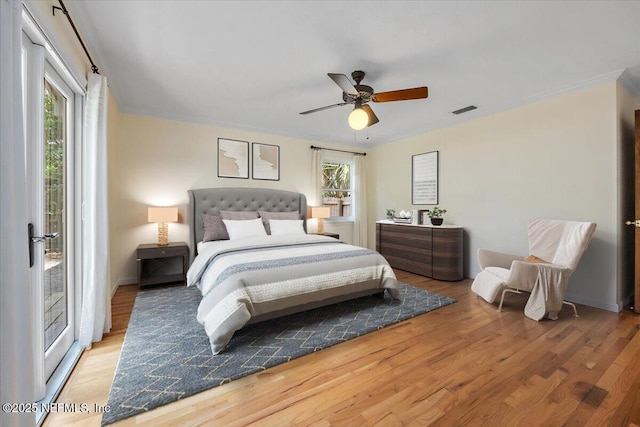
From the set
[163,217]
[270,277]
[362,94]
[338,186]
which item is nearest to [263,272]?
[270,277]

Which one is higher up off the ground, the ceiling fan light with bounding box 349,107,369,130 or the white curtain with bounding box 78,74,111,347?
the ceiling fan light with bounding box 349,107,369,130

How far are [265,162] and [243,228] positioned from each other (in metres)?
1.55

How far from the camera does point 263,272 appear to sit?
2389 millimetres

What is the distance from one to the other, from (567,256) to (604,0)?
2218mm

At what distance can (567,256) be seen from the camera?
2.77m

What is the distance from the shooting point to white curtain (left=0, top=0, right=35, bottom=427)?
97 centimetres

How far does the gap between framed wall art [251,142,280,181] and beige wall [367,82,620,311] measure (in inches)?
107

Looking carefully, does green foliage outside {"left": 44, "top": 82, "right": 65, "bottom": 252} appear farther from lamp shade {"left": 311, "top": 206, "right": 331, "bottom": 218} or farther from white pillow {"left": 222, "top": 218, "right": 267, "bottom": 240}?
lamp shade {"left": 311, "top": 206, "right": 331, "bottom": 218}

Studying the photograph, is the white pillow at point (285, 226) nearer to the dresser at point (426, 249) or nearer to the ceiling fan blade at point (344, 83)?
the dresser at point (426, 249)

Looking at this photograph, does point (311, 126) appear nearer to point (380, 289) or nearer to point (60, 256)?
point (380, 289)

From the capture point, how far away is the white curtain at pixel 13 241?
97cm

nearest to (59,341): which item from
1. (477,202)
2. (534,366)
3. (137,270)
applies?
(137,270)

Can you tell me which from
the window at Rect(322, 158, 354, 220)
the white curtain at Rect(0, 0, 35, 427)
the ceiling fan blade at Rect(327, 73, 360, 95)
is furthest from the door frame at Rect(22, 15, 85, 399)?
the window at Rect(322, 158, 354, 220)

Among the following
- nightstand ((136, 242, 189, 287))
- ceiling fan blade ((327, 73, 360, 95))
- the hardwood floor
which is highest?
ceiling fan blade ((327, 73, 360, 95))
